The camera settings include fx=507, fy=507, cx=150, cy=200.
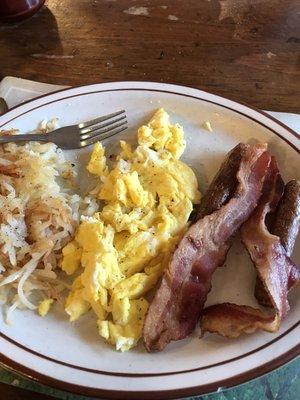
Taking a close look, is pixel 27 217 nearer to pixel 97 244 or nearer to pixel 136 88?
pixel 97 244

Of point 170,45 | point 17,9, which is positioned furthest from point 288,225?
point 17,9

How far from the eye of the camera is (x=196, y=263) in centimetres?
169

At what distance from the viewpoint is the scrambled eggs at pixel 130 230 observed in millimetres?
1661

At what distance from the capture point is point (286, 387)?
159 cm

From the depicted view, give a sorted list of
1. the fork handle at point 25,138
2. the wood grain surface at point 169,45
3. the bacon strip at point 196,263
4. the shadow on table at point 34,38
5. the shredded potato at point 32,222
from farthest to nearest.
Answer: the shadow on table at point 34,38 < the wood grain surface at point 169,45 < the fork handle at point 25,138 < the shredded potato at point 32,222 < the bacon strip at point 196,263

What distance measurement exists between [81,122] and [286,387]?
1.34 m

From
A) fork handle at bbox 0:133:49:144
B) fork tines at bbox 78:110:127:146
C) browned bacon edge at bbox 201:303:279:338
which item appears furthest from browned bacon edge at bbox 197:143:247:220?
fork handle at bbox 0:133:49:144

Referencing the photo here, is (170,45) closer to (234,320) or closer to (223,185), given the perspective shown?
(223,185)

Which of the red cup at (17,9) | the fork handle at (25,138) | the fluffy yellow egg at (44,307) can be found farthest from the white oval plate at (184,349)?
the red cup at (17,9)

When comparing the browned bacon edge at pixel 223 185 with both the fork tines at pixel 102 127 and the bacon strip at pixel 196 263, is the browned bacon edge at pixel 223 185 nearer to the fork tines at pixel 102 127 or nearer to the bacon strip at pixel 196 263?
the bacon strip at pixel 196 263

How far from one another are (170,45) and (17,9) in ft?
2.87

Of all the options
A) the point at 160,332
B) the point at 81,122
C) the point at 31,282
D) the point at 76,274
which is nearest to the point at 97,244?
the point at 76,274

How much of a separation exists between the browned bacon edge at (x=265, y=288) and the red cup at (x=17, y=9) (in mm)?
1865

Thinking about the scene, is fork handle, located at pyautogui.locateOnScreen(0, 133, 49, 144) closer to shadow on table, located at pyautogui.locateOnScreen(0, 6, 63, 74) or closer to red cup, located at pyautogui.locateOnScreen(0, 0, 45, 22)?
shadow on table, located at pyautogui.locateOnScreen(0, 6, 63, 74)
